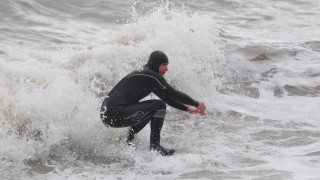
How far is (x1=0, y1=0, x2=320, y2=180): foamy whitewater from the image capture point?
667 centimetres

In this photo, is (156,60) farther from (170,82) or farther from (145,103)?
(170,82)

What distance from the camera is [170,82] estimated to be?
34.3 ft

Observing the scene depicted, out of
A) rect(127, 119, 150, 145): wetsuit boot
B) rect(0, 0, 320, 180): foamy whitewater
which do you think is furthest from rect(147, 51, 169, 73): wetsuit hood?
rect(0, 0, 320, 180): foamy whitewater

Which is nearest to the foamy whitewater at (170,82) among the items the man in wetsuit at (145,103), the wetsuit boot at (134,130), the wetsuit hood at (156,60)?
the wetsuit boot at (134,130)

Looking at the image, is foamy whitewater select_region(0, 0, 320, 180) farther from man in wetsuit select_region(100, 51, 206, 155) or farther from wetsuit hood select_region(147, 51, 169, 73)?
wetsuit hood select_region(147, 51, 169, 73)

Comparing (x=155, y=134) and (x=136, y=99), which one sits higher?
(x=136, y=99)

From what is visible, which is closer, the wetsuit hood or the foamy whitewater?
the foamy whitewater

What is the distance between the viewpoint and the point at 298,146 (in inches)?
309

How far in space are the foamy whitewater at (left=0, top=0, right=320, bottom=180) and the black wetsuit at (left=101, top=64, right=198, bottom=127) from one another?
48cm

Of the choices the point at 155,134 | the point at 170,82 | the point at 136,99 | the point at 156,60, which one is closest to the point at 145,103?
the point at 136,99

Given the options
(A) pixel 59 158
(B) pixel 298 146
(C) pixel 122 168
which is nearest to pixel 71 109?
(A) pixel 59 158

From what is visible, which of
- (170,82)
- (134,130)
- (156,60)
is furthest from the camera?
(170,82)

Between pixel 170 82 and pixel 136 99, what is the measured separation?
3.44 metres

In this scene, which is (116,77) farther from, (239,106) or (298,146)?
(298,146)
